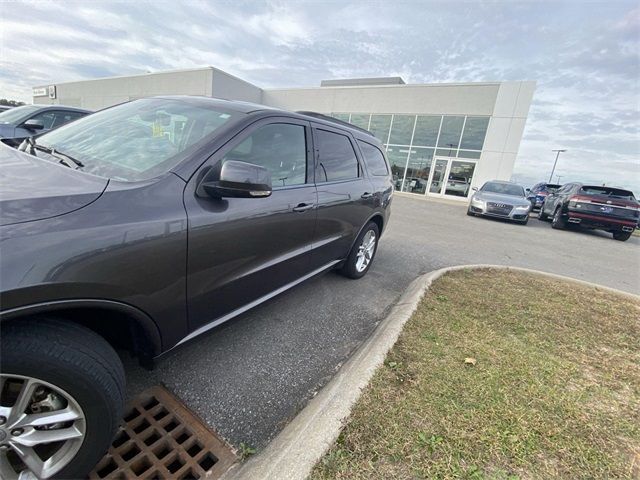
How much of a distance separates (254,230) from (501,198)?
1148 cm

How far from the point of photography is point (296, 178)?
2619 millimetres

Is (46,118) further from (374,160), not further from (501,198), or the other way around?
(501,198)

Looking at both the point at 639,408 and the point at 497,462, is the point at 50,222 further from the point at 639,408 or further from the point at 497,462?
the point at 639,408

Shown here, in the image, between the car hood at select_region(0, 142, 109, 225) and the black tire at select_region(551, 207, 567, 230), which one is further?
the black tire at select_region(551, 207, 567, 230)

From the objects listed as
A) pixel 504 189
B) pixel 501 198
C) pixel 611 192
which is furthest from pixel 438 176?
pixel 611 192

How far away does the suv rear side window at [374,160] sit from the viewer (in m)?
3.91

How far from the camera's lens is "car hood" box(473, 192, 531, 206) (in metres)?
10.9

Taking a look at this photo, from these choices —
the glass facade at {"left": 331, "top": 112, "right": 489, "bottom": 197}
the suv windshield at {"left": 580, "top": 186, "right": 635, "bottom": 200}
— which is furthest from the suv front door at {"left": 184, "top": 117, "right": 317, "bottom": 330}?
the glass facade at {"left": 331, "top": 112, "right": 489, "bottom": 197}

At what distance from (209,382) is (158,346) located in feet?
2.01

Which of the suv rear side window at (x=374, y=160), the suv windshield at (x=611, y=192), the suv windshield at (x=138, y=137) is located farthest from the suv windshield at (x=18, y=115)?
the suv windshield at (x=611, y=192)

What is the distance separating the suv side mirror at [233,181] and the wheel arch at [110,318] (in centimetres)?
70

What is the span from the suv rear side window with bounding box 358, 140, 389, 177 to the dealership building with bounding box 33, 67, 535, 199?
15.8 meters

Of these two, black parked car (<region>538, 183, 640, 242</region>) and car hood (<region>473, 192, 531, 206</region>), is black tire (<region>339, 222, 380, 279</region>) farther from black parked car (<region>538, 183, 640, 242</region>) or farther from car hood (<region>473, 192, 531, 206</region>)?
black parked car (<region>538, 183, 640, 242</region>)

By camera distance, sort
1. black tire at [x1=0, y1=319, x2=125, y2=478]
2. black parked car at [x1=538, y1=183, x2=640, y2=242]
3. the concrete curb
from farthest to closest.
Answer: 1. black parked car at [x1=538, y1=183, x2=640, y2=242]
2. the concrete curb
3. black tire at [x1=0, y1=319, x2=125, y2=478]
